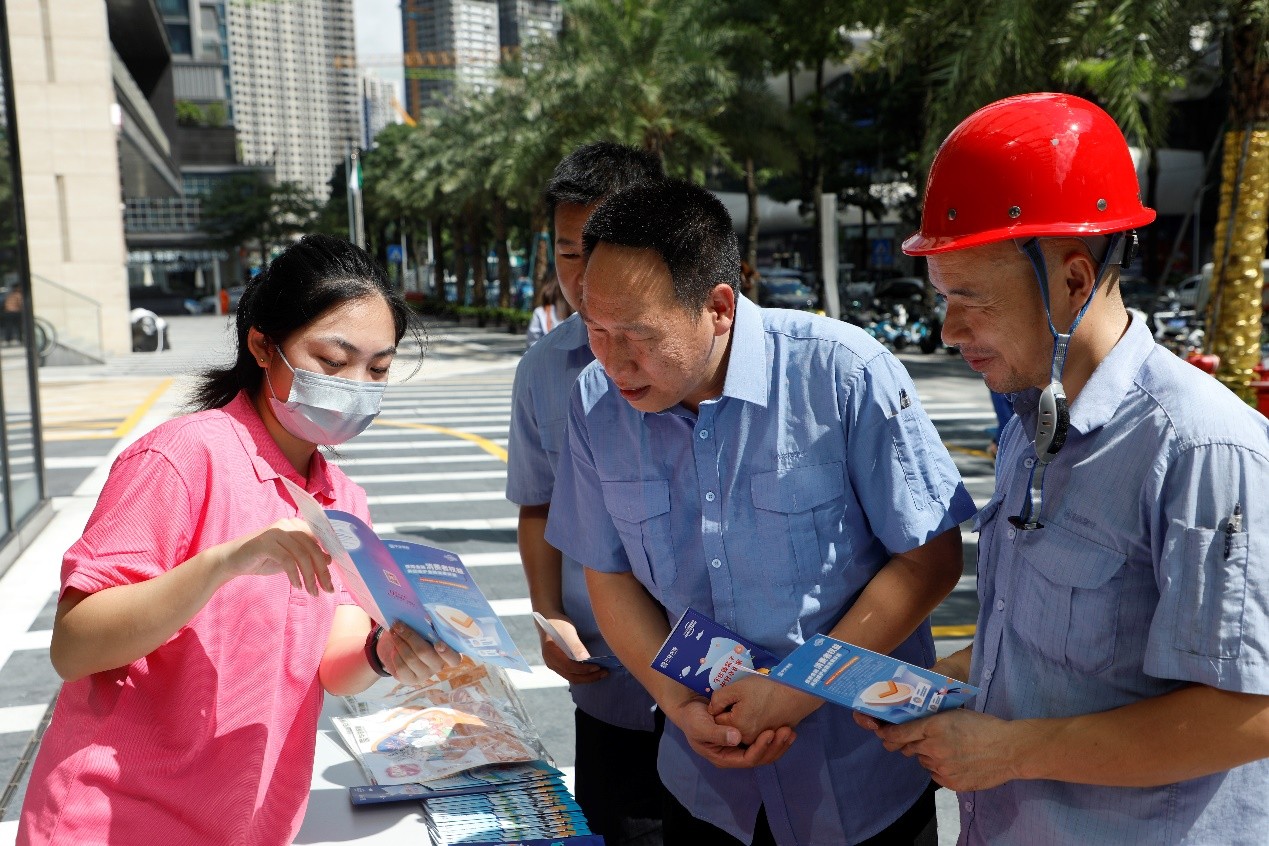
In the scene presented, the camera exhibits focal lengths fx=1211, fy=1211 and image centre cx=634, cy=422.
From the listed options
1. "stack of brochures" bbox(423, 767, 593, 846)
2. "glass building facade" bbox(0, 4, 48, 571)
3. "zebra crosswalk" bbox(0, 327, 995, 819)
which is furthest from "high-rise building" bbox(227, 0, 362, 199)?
"stack of brochures" bbox(423, 767, 593, 846)

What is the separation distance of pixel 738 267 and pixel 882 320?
2502 centimetres

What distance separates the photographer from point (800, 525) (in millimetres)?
2289

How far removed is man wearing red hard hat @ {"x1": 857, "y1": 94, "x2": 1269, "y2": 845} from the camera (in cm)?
164

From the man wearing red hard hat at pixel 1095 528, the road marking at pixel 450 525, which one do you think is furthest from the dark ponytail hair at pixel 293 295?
the road marking at pixel 450 525

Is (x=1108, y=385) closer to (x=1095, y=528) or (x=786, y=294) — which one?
(x=1095, y=528)

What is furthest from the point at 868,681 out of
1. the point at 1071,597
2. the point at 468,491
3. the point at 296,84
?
the point at 296,84

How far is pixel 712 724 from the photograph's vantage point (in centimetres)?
223

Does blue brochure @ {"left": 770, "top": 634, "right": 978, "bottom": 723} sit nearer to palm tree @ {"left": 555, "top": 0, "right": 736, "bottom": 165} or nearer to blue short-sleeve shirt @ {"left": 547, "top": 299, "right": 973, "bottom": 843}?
blue short-sleeve shirt @ {"left": 547, "top": 299, "right": 973, "bottom": 843}

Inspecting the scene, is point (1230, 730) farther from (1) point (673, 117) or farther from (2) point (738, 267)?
(1) point (673, 117)

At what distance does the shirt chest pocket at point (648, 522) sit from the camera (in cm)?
239

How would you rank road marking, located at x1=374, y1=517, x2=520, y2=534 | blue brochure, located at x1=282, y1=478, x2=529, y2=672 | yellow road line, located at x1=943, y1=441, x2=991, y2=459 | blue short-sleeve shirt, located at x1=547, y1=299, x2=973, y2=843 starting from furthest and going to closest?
yellow road line, located at x1=943, y1=441, x2=991, y2=459 → road marking, located at x1=374, y1=517, x2=520, y2=534 → blue short-sleeve shirt, located at x1=547, y1=299, x2=973, y2=843 → blue brochure, located at x1=282, y1=478, x2=529, y2=672

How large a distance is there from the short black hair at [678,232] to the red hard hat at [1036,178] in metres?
0.49

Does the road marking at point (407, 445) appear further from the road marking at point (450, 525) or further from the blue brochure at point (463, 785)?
A: the blue brochure at point (463, 785)

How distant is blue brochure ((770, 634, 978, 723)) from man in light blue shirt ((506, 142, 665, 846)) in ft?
3.42
